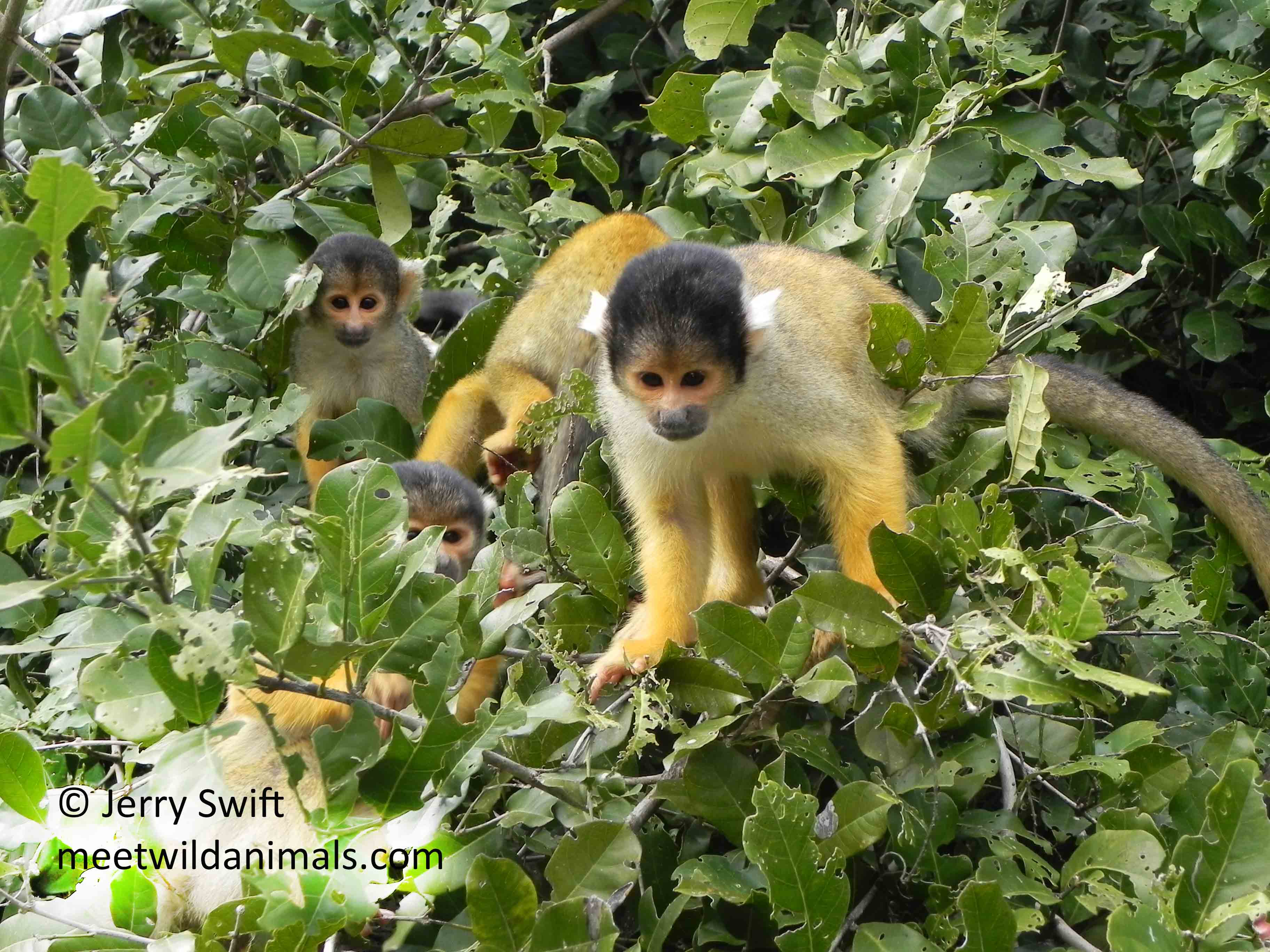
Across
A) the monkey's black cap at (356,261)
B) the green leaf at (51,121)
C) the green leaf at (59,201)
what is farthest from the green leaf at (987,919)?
the monkey's black cap at (356,261)

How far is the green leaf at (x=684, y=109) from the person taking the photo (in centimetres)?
379

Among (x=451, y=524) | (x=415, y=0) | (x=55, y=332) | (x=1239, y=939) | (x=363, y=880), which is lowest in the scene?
(x=451, y=524)

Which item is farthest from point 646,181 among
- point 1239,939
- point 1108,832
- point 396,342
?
point 1239,939

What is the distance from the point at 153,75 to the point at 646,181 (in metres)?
2.03

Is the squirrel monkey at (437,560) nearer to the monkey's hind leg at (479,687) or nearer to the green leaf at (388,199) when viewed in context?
the monkey's hind leg at (479,687)

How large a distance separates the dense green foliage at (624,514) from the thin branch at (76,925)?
33 mm

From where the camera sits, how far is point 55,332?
170 cm

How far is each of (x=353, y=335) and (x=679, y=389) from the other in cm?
218

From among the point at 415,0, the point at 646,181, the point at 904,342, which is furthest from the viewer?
the point at 646,181

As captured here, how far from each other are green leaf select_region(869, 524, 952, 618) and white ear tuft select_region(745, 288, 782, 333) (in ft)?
3.20

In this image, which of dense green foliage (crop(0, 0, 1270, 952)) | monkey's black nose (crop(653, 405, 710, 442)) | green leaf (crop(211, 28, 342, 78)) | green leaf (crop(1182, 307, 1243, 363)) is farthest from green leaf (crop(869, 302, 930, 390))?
green leaf (crop(211, 28, 342, 78))

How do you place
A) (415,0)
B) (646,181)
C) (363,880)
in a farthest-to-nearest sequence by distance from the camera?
(646,181)
(415,0)
(363,880)

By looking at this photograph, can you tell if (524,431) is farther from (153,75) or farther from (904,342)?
(153,75)

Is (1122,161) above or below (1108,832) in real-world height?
above
